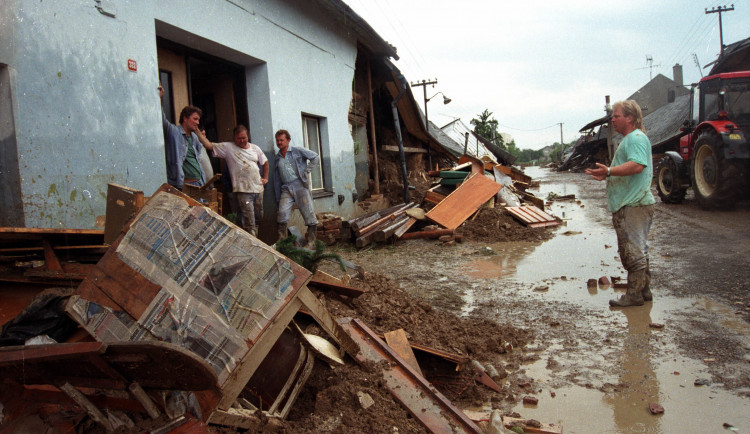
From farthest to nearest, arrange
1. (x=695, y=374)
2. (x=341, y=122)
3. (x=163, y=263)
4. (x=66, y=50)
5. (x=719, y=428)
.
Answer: (x=341, y=122) < (x=66, y=50) < (x=695, y=374) < (x=719, y=428) < (x=163, y=263)

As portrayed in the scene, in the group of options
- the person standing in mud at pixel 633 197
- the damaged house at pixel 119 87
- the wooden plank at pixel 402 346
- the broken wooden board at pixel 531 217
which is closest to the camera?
the wooden plank at pixel 402 346

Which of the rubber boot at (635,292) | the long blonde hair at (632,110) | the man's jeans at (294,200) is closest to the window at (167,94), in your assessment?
the man's jeans at (294,200)

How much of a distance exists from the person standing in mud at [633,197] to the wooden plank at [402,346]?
2.35 metres

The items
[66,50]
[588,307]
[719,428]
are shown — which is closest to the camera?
[719,428]

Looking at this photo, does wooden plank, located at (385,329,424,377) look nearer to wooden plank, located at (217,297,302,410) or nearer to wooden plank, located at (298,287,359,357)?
wooden plank, located at (298,287,359,357)

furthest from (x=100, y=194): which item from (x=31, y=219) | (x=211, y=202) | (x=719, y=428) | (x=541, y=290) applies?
(x=719, y=428)

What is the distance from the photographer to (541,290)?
4984 millimetres

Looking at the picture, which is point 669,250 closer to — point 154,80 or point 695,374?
point 695,374

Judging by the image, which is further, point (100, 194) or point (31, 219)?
point (100, 194)

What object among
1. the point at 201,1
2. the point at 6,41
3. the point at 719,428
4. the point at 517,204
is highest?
the point at 201,1

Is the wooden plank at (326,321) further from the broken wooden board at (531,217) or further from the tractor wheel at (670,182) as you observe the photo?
the tractor wheel at (670,182)

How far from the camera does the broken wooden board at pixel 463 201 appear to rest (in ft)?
28.7

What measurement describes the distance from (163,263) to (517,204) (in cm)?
951

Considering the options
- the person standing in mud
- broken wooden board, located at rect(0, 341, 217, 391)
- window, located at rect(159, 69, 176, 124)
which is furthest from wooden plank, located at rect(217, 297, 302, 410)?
window, located at rect(159, 69, 176, 124)
